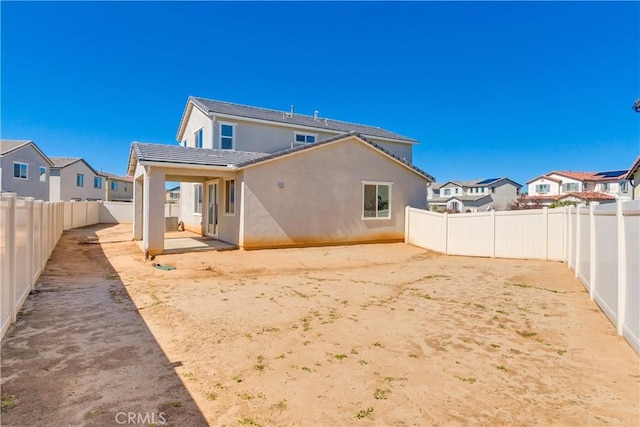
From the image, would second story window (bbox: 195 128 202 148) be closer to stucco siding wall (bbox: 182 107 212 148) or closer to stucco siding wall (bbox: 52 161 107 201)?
stucco siding wall (bbox: 182 107 212 148)

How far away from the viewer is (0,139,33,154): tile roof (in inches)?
1263

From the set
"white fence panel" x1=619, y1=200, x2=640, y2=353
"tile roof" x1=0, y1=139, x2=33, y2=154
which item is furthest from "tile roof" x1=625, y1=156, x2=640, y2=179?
"tile roof" x1=0, y1=139, x2=33, y2=154

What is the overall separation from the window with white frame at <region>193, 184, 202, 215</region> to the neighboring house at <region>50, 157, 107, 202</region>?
3142 cm

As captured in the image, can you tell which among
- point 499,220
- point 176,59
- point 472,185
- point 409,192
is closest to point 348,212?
point 409,192

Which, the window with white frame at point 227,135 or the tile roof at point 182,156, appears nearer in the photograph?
the tile roof at point 182,156

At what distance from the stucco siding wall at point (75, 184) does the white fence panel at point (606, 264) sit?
49694 mm

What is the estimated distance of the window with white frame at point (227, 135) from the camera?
18.2 meters

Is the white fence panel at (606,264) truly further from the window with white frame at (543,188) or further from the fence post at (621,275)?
the window with white frame at (543,188)

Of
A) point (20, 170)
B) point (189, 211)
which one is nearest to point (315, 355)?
point (189, 211)

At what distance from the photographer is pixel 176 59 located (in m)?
20.4

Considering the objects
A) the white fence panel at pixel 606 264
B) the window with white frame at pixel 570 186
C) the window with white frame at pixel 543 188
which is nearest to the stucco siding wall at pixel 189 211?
the white fence panel at pixel 606 264

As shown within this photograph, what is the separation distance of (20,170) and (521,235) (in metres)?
43.5

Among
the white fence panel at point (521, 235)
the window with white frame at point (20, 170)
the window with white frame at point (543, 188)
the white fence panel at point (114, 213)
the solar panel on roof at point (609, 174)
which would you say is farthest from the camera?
the window with white frame at point (543, 188)

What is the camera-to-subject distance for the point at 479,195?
59250mm
